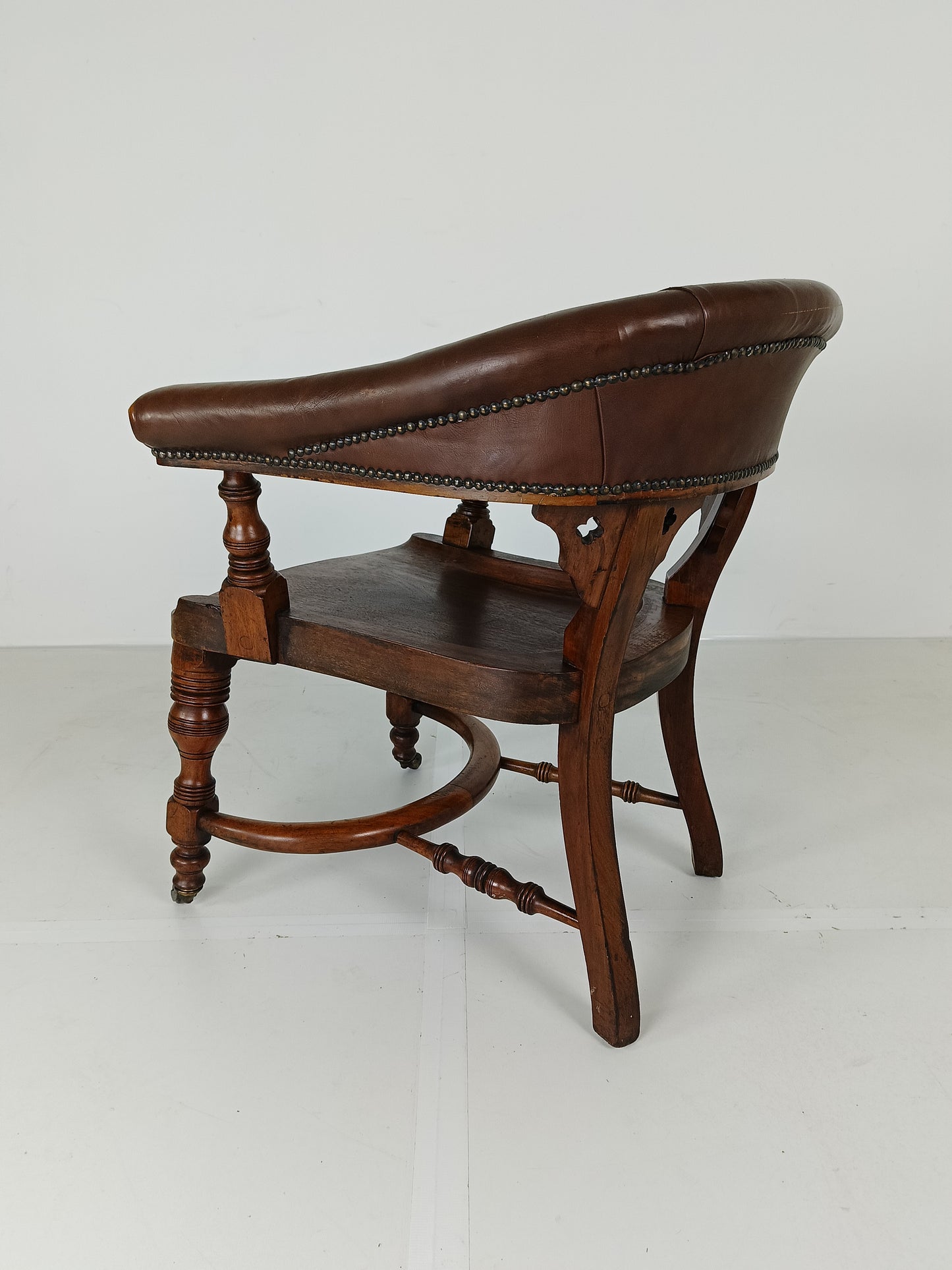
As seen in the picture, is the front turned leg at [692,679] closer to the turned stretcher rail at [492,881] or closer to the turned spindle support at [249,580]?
the turned stretcher rail at [492,881]

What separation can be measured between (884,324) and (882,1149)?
2742mm

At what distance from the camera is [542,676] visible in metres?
1.38

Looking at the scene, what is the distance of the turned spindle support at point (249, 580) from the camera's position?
5.13 ft

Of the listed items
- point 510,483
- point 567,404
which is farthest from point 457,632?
point 567,404

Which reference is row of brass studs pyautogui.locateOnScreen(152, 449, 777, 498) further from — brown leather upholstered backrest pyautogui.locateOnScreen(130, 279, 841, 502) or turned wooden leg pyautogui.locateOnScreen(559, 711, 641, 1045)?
turned wooden leg pyautogui.locateOnScreen(559, 711, 641, 1045)

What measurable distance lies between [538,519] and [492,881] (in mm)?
565

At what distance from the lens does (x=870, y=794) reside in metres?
2.35

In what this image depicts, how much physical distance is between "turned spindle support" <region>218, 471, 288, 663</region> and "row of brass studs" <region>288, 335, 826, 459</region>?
18 cm

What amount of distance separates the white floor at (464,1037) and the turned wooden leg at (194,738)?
0.11 metres

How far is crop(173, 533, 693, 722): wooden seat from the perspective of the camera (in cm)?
141

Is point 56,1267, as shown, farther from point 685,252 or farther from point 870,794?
point 685,252

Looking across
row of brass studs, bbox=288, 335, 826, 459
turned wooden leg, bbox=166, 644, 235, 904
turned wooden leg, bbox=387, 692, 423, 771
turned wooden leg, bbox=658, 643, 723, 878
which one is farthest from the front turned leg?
turned wooden leg, bbox=166, 644, 235, 904

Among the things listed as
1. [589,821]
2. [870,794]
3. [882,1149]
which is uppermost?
[589,821]

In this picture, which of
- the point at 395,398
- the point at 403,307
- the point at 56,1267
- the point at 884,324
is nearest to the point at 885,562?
the point at 884,324
